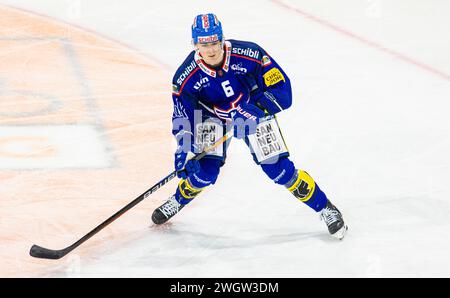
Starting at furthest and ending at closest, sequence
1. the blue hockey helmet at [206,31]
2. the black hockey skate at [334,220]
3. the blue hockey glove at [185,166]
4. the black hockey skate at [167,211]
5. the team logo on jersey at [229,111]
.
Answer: the black hockey skate at [167,211]
the black hockey skate at [334,220]
the team logo on jersey at [229,111]
the blue hockey glove at [185,166]
the blue hockey helmet at [206,31]

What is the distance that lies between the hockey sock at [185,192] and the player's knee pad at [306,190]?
61 centimetres

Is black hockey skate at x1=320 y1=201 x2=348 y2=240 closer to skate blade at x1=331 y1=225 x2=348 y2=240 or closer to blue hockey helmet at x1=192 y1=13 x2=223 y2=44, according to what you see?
skate blade at x1=331 y1=225 x2=348 y2=240

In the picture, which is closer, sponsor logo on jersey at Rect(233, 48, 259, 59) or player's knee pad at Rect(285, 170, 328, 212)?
sponsor logo on jersey at Rect(233, 48, 259, 59)

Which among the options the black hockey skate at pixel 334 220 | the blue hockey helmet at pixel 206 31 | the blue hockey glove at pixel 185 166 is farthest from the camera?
the black hockey skate at pixel 334 220

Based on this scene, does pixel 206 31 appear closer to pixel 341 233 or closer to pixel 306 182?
pixel 306 182

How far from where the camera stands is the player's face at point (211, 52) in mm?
5586

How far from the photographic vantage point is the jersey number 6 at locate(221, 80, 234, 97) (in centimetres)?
577

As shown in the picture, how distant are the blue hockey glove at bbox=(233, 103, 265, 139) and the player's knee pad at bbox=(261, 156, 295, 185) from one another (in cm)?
24

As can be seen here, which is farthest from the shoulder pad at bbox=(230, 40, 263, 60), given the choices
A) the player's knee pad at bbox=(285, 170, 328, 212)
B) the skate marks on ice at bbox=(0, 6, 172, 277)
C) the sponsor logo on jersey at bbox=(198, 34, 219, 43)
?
the skate marks on ice at bbox=(0, 6, 172, 277)

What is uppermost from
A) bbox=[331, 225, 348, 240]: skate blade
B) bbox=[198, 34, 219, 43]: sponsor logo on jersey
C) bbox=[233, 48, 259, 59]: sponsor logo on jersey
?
bbox=[198, 34, 219, 43]: sponsor logo on jersey

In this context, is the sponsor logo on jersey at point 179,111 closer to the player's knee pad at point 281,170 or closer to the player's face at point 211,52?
the player's face at point 211,52

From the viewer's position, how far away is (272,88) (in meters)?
5.79

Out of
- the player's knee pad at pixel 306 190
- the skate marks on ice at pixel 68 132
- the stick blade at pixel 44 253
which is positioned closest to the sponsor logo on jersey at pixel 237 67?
the player's knee pad at pixel 306 190

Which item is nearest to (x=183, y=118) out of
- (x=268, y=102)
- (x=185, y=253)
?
(x=268, y=102)
